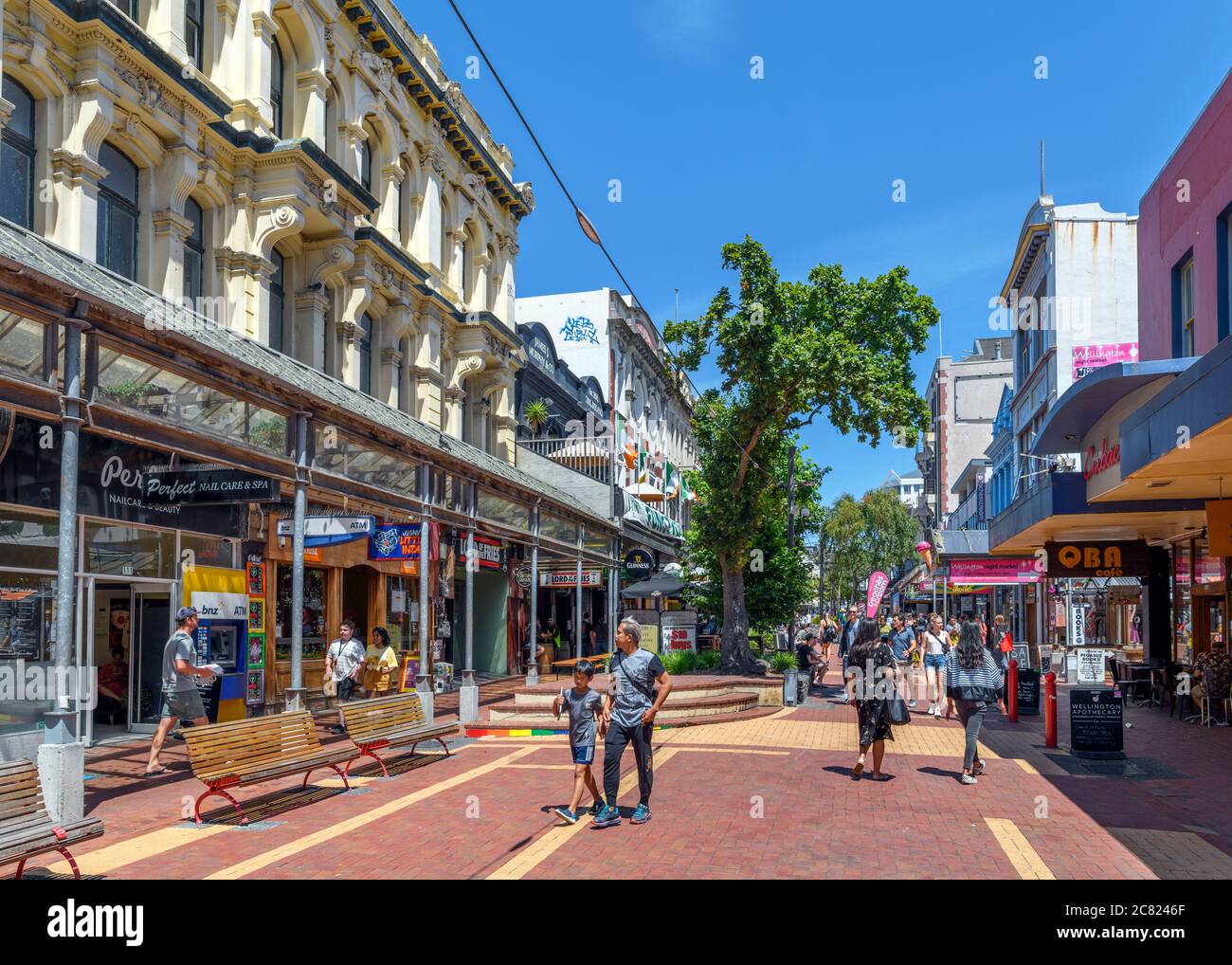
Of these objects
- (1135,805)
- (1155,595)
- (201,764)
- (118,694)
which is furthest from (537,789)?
(1155,595)

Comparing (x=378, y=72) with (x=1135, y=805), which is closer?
(x=1135, y=805)

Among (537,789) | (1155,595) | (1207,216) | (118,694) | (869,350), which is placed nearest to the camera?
(537,789)

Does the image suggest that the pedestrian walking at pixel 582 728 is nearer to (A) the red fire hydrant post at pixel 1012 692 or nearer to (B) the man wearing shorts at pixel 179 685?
(B) the man wearing shorts at pixel 179 685

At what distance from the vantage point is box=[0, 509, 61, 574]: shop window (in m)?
12.4

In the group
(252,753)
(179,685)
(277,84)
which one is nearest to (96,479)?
(179,685)

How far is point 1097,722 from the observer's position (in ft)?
44.2

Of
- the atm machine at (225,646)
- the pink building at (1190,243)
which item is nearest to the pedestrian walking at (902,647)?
the pink building at (1190,243)

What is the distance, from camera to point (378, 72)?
73.1 ft

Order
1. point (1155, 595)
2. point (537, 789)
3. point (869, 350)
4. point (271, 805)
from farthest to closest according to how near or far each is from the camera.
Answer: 1. point (869, 350)
2. point (1155, 595)
3. point (537, 789)
4. point (271, 805)

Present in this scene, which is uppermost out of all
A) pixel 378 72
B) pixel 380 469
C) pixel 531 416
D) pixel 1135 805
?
pixel 378 72

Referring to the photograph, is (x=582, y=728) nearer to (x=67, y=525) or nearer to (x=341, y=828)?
(x=341, y=828)

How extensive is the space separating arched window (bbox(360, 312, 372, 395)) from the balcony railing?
10977 millimetres

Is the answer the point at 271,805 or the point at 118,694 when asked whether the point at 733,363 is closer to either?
the point at 118,694

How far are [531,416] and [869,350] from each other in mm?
12181
